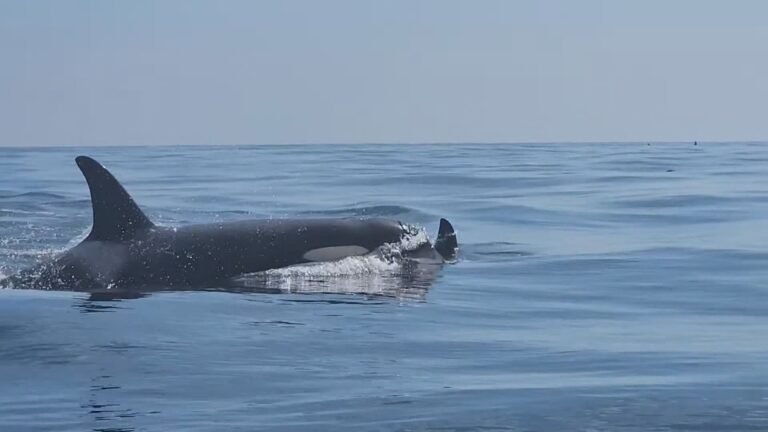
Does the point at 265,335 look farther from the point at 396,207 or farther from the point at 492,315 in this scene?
the point at 396,207

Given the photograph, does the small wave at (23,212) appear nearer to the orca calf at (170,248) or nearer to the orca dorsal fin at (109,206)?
the orca calf at (170,248)

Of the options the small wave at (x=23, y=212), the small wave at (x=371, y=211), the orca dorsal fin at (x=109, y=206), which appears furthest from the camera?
the small wave at (x=23, y=212)

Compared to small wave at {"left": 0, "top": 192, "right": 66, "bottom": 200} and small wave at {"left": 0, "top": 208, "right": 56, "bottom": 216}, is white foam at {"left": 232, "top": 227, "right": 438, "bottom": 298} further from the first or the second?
small wave at {"left": 0, "top": 192, "right": 66, "bottom": 200}

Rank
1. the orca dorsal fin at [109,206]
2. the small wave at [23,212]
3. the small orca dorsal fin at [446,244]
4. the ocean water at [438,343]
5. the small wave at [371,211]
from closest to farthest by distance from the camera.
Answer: the ocean water at [438,343] → the orca dorsal fin at [109,206] → the small orca dorsal fin at [446,244] → the small wave at [371,211] → the small wave at [23,212]

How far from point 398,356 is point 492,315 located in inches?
96.2

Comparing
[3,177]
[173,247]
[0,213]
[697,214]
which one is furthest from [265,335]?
[3,177]

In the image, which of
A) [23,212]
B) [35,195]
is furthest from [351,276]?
[35,195]

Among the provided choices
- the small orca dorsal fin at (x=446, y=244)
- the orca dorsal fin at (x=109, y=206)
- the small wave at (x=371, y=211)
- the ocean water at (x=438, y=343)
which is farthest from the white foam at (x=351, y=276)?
the small wave at (x=371, y=211)

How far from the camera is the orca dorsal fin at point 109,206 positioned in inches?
543

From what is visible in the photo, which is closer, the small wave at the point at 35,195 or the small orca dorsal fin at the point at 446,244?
the small orca dorsal fin at the point at 446,244

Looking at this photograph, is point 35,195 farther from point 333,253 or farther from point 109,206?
point 109,206

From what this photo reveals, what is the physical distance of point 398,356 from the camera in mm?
9523

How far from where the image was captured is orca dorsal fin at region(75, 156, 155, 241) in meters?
13.8

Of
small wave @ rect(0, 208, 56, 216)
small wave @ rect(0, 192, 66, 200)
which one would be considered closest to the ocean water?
small wave @ rect(0, 208, 56, 216)
